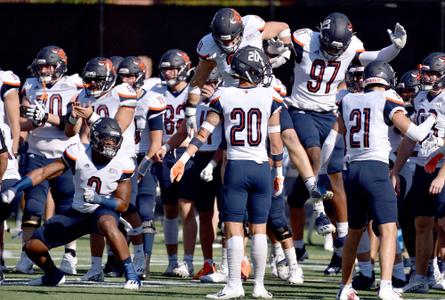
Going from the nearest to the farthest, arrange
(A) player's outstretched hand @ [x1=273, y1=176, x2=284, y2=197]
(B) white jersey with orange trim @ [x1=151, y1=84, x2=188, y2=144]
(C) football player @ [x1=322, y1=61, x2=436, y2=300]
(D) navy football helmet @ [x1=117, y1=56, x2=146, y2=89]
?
(C) football player @ [x1=322, y1=61, x2=436, y2=300]
(A) player's outstretched hand @ [x1=273, y1=176, x2=284, y2=197]
(D) navy football helmet @ [x1=117, y1=56, x2=146, y2=89]
(B) white jersey with orange trim @ [x1=151, y1=84, x2=188, y2=144]

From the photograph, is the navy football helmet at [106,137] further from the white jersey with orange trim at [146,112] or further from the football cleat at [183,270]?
the football cleat at [183,270]

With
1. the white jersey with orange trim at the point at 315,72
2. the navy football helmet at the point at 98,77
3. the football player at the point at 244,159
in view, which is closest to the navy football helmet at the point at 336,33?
the white jersey with orange trim at the point at 315,72

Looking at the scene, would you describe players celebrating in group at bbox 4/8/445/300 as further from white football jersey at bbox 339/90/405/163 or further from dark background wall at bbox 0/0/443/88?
dark background wall at bbox 0/0/443/88

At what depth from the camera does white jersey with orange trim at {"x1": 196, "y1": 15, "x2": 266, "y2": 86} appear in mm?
11211

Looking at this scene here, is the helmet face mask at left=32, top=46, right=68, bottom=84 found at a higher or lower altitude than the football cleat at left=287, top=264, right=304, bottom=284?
higher

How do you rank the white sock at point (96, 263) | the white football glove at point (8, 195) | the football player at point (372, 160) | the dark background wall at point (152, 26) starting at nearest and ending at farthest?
the football player at point (372, 160)
the white football glove at point (8, 195)
the white sock at point (96, 263)
the dark background wall at point (152, 26)

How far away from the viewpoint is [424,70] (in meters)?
11.4

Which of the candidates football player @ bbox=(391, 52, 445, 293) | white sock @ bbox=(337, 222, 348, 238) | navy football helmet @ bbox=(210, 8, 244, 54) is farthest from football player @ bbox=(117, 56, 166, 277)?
football player @ bbox=(391, 52, 445, 293)

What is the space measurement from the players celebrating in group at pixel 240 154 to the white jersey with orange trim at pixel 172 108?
0.01 meters

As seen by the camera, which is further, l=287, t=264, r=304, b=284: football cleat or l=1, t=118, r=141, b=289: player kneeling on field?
l=287, t=264, r=304, b=284: football cleat

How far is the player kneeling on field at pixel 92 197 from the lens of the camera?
407 inches

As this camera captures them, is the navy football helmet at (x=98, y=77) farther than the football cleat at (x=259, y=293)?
Yes

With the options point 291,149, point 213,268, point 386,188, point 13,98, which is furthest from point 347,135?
point 13,98

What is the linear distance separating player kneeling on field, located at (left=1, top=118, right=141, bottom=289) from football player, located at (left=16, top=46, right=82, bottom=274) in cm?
139
